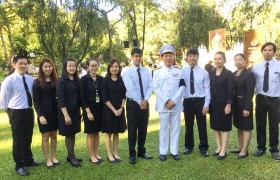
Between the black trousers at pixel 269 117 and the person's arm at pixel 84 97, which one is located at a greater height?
the person's arm at pixel 84 97

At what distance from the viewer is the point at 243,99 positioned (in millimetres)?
4969

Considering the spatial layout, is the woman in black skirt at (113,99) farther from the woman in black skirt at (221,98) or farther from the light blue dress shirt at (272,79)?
the light blue dress shirt at (272,79)

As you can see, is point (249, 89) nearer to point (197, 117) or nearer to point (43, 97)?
point (197, 117)

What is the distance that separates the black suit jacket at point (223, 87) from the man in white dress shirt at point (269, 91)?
1.70 feet

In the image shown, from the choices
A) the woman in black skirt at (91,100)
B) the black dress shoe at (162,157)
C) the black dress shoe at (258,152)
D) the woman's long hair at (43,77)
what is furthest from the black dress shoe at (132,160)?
the black dress shoe at (258,152)

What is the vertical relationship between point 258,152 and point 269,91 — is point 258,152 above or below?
below

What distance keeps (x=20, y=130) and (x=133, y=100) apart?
5.99 feet

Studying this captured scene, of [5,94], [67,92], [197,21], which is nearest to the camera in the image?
[5,94]

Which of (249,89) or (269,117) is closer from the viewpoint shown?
(249,89)

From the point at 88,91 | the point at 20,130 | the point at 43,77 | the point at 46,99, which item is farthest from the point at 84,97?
the point at 20,130

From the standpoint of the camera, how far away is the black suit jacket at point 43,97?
A: 4645 mm

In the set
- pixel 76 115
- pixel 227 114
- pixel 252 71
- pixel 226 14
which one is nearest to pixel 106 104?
pixel 76 115

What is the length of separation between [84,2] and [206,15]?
11.5 m

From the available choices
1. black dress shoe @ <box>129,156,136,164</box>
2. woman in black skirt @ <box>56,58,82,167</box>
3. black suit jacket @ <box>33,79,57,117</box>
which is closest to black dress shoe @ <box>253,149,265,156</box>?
black dress shoe @ <box>129,156,136,164</box>
